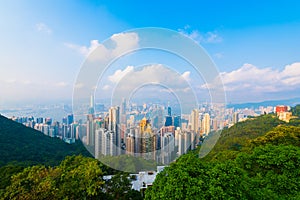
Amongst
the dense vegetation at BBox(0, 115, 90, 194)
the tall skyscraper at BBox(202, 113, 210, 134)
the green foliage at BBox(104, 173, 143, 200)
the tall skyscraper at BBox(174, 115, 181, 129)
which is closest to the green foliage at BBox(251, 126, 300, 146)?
the tall skyscraper at BBox(202, 113, 210, 134)

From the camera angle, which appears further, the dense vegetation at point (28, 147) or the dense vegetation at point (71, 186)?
the dense vegetation at point (28, 147)

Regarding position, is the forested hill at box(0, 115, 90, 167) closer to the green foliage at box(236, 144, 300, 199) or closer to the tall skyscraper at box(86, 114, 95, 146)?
the tall skyscraper at box(86, 114, 95, 146)

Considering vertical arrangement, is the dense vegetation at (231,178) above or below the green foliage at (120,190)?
above

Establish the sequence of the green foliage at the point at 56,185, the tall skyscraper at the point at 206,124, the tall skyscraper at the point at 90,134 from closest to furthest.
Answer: the green foliage at the point at 56,185
the tall skyscraper at the point at 90,134
the tall skyscraper at the point at 206,124

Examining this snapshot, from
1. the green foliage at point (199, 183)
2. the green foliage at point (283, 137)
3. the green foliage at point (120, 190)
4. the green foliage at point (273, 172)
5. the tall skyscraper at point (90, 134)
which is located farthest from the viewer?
the green foliage at point (283, 137)

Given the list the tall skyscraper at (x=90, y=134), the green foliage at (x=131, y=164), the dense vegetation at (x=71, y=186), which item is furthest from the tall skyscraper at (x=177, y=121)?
the green foliage at (x=131, y=164)

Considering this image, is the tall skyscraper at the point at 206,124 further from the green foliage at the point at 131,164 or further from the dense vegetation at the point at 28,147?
the dense vegetation at the point at 28,147

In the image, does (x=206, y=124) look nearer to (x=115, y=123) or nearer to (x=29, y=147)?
(x=115, y=123)

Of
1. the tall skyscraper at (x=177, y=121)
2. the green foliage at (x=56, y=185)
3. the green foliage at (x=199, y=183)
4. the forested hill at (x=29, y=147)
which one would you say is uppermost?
the tall skyscraper at (x=177, y=121)

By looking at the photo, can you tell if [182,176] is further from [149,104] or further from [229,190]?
[149,104]
